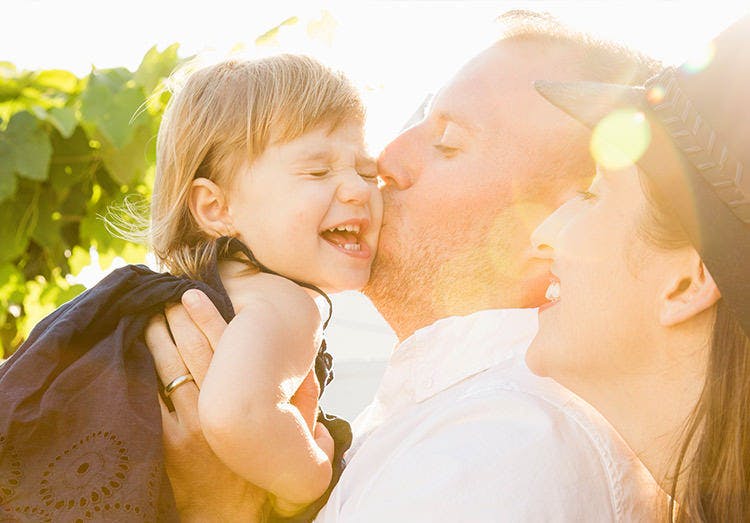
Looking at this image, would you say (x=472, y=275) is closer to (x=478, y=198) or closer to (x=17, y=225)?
(x=478, y=198)

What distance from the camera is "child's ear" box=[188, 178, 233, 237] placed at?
2.17 meters

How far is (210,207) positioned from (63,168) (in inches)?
81.6

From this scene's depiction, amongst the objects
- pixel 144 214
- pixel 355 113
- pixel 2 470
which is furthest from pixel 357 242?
pixel 144 214

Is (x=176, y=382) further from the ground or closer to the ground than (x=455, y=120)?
closer to the ground

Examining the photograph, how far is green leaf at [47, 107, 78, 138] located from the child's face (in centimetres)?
181

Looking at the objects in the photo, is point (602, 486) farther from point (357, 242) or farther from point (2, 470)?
point (2, 470)

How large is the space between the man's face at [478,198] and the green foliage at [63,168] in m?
1.51

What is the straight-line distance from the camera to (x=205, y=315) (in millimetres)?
1920

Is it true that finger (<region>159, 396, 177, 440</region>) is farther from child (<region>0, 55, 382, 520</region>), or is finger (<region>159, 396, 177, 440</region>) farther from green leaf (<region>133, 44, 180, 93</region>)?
green leaf (<region>133, 44, 180, 93</region>)

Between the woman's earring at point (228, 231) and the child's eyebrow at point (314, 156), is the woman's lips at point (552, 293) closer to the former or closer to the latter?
the child's eyebrow at point (314, 156)

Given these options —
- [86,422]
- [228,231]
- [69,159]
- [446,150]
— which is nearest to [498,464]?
[86,422]

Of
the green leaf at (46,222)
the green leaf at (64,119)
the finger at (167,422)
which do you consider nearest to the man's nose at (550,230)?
the finger at (167,422)

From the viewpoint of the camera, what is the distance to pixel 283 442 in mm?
1780

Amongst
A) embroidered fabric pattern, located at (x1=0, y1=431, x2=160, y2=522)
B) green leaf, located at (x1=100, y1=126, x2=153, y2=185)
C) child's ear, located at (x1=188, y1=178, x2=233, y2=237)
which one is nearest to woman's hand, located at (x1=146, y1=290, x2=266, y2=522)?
embroidered fabric pattern, located at (x1=0, y1=431, x2=160, y2=522)
